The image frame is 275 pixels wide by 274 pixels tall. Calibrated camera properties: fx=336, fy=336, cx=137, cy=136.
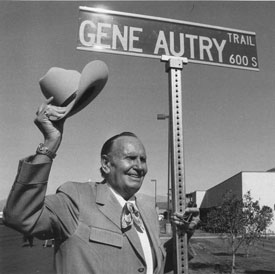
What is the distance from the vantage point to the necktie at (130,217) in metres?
2.18

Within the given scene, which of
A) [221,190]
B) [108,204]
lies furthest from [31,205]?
[221,190]

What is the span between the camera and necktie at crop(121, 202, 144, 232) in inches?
85.9

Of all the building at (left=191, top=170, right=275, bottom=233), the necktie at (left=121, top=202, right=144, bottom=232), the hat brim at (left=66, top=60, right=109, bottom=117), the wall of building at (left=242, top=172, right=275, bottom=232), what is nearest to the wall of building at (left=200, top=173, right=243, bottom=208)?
the building at (left=191, top=170, right=275, bottom=233)

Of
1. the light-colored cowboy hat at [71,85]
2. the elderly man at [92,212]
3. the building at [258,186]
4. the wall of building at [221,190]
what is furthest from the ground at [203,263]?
the building at [258,186]

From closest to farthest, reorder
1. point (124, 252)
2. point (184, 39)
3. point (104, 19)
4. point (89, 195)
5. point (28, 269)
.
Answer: point (124, 252)
point (89, 195)
point (104, 19)
point (184, 39)
point (28, 269)

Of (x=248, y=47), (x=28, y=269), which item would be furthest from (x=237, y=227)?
(x=248, y=47)

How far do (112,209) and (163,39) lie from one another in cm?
131

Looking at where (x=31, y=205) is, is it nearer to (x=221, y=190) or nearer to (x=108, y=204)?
(x=108, y=204)

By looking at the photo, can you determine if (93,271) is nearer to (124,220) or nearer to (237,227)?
(124,220)

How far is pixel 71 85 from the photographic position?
6.52 ft

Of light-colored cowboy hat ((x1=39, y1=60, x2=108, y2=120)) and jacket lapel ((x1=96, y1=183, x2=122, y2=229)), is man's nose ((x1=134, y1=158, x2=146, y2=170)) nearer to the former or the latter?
jacket lapel ((x1=96, y1=183, x2=122, y2=229))

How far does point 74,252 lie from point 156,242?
641mm

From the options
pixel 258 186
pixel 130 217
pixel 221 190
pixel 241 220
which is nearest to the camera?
pixel 130 217

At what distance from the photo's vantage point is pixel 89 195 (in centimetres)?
221
